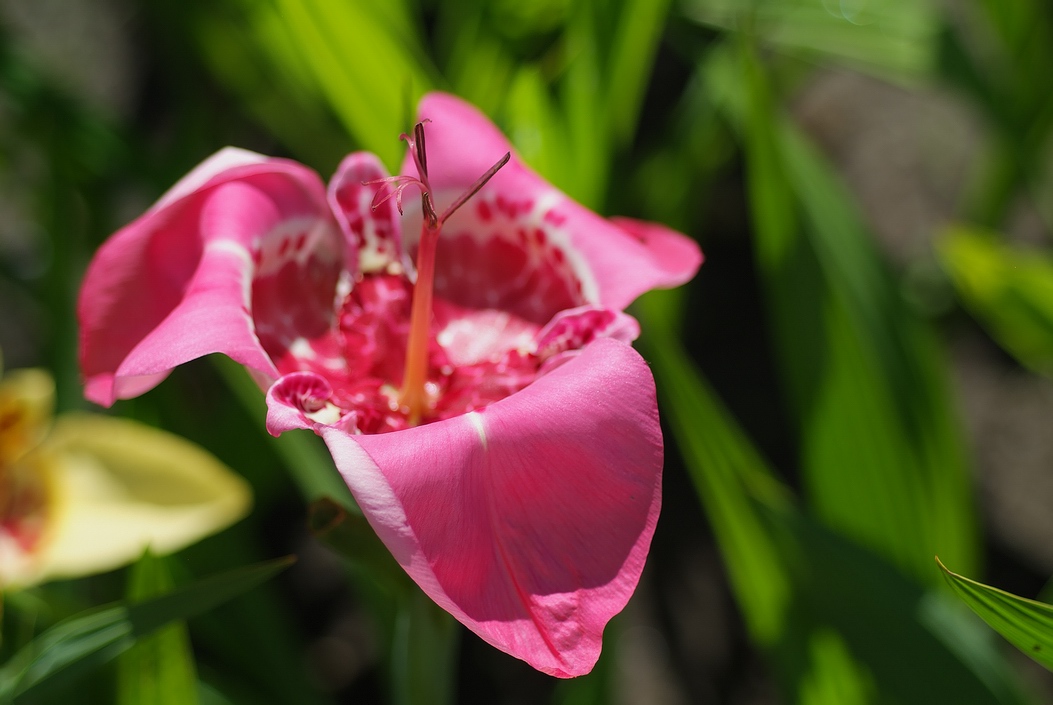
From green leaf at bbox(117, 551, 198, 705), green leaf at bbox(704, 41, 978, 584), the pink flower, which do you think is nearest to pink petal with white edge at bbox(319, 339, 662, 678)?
the pink flower

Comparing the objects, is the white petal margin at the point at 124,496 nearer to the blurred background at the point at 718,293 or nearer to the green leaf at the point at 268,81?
the blurred background at the point at 718,293

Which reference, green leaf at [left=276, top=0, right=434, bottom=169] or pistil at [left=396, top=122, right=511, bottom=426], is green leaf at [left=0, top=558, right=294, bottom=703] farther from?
green leaf at [left=276, top=0, right=434, bottom=169]

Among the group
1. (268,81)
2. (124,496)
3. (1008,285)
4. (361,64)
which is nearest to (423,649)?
(124,496)

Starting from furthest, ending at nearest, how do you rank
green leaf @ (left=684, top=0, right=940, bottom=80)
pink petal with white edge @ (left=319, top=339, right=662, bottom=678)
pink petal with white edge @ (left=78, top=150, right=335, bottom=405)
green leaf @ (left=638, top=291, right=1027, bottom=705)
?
green leaf @ (left=684, top=0, right=940, bottom=80) → green leaf @ (left=638, top=291, right=1027, bottom=705) → pink petal with white edge @ (left=78, top=150, right=335, bottom=405) → pink petal with white edge @ (left=319, top=339, right=662, bottom=678)

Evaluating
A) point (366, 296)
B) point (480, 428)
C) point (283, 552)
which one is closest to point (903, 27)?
point (366, 296)

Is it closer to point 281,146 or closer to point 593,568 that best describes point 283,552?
point 281,146

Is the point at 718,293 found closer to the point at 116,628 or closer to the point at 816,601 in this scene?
the point at 816,601
